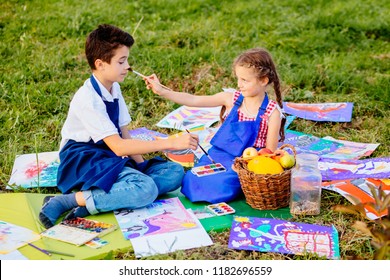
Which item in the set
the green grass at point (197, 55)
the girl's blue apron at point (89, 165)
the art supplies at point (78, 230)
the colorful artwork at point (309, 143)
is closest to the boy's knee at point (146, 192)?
the girl's blue apron at point (89, 165)

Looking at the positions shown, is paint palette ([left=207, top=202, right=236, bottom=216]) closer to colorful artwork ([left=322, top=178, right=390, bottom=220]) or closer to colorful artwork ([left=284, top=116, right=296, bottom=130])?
colorful artwork ([left=322, top=178, right=390, bottom=220])

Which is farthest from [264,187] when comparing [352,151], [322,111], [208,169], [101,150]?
[322,111]

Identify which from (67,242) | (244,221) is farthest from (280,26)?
(67,242)

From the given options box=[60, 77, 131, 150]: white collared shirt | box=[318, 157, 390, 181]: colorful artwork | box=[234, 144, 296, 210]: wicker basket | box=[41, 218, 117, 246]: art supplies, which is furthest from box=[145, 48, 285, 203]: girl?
box=[41, 218, 117, 246]: art supplies

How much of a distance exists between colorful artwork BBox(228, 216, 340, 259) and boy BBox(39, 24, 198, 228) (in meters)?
0.57

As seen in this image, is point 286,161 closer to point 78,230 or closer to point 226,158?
point 226,158

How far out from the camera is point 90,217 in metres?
3.53

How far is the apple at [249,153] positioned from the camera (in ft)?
11.8

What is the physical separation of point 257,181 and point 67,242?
105 cm

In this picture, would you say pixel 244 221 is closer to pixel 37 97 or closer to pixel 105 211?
pixel 105 211

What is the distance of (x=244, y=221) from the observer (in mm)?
3426

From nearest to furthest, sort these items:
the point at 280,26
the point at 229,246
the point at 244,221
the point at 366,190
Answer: the point at 229,246, the point at 244,221, the point at 366,190, the point at 280,26

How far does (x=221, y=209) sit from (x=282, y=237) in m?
0.46

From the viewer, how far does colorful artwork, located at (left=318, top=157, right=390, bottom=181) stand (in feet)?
12.7
